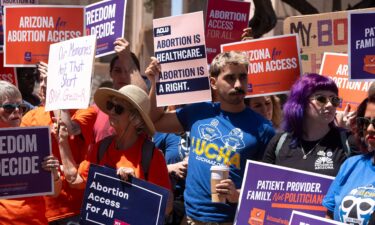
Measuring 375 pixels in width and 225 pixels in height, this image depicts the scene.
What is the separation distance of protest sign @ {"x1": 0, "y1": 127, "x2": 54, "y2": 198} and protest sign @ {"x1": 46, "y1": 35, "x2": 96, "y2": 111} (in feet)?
1.93

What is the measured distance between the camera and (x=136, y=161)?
6.16 meters

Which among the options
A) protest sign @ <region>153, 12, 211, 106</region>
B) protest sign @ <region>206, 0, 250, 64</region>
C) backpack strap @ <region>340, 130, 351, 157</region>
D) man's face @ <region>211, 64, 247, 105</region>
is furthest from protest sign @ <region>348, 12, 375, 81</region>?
protest sign @ <region>206, 0, 250, 64</region>

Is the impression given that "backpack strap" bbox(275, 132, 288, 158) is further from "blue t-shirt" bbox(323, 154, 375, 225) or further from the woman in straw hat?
"blue t-shirt" bbox(323, 154, 375, 225)

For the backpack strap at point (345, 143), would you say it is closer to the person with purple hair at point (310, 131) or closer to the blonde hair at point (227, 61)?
the person with purple hair at point (310, 131)

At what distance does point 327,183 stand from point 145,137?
121 centimetres

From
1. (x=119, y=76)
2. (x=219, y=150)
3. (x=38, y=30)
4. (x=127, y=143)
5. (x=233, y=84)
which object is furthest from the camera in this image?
(x=38, y=30)

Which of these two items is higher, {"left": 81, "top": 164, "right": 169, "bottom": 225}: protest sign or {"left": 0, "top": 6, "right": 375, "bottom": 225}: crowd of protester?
{"left": 0, "top": 6, "right": 375, "bottom": 225}: crowd of protester

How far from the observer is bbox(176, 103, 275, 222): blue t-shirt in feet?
21.4

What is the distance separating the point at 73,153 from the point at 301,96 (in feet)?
5.76

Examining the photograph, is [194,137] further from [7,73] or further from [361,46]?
[7,73]

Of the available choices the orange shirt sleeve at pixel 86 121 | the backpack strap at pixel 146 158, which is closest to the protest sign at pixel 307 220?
the backpack strap at pixel 146 158

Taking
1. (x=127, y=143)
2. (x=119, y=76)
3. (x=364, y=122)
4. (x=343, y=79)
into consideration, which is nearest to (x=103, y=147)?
(x=127, y=143)

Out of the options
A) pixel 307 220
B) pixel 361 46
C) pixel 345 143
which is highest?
pixel 361 46

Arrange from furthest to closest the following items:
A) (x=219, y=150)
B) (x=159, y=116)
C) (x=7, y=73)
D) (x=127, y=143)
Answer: (x=7, y=73) → (x=159, y=116) → (x=219, y=150) → (x=127, y=143)
